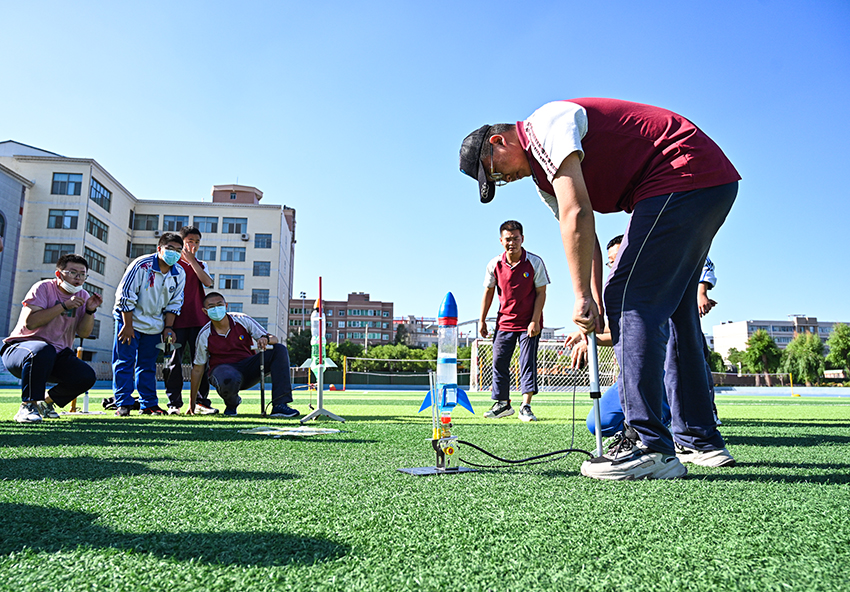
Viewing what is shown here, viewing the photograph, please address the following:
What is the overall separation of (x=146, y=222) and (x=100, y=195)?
6.51 meters

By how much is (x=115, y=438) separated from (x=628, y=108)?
3.64m

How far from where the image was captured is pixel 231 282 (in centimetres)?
5081

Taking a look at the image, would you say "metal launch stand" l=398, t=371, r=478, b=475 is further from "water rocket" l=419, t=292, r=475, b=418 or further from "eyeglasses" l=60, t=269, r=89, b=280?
"eyeglasses" l=60, t=269, r=89, b=280

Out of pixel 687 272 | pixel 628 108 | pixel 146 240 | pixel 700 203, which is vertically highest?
pixel 146 240

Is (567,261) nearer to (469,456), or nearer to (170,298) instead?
(469,456)

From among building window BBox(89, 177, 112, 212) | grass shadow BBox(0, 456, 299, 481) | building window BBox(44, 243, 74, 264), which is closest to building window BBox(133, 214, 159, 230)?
building window BBox(89, 177, 112, 212)

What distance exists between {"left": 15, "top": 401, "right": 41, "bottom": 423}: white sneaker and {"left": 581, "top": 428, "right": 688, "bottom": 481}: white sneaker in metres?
4.55

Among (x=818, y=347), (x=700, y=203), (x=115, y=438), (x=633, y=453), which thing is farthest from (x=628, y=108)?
(x=818, y=347)

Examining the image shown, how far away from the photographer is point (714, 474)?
7.84 ft

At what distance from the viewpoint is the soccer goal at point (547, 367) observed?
20672 mm

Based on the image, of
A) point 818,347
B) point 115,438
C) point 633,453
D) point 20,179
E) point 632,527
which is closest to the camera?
point 632,527

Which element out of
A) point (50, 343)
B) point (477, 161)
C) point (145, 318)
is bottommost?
point (50, 343)

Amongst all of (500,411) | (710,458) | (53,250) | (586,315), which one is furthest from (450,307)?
(53,250)

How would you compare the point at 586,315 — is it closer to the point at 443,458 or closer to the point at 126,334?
the point at 443,458
